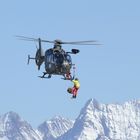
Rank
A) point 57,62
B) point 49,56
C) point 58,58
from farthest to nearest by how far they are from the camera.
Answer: point 49,56, point 58,58, point 57,62

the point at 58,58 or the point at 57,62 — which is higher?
the point at 58,58

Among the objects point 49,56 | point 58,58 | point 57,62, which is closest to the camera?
point 57,62

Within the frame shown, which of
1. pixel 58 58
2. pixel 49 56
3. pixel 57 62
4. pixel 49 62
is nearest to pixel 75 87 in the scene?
pixel 57 62

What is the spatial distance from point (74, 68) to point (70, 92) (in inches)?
164

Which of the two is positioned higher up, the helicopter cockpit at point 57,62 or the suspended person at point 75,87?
the helicopter cockpit at point 57,62

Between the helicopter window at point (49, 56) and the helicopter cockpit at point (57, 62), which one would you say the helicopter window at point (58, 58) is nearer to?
the helicopter cockpit at point (57, 62)

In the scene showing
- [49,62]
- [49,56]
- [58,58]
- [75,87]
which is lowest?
[75,87]

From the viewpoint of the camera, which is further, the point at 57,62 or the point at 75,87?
the point at 57,62

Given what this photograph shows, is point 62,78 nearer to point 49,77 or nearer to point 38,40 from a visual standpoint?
point 49,77

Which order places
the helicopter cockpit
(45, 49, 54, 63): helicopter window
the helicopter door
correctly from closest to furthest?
the helicopter door → the helicopter cockpit → (45, 49, 54, 63): helicopter window

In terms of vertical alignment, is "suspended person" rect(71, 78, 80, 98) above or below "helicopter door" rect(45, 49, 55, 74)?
below

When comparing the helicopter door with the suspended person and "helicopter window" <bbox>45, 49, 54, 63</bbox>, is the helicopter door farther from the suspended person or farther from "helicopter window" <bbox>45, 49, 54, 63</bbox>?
the suspended person

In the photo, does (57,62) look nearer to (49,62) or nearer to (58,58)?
(49,62)

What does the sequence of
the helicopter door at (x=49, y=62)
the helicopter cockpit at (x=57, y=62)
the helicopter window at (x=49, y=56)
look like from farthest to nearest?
the helicopter window at (x=49, y=56) < the helicopter cockpit at (x=57, y=62) < the helicopter door at (x=49, y=62)
